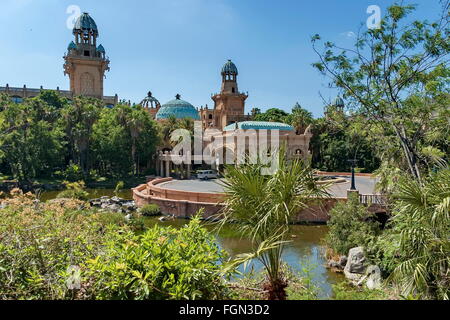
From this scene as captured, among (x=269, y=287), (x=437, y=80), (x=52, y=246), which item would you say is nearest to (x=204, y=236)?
(x=269, y=287)

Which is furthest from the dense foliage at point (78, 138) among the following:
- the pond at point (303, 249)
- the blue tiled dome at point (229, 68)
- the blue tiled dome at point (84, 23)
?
the blue tiled dome at point (229, 68)

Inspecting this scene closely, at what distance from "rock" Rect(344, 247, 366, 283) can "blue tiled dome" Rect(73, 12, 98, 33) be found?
65685 mm

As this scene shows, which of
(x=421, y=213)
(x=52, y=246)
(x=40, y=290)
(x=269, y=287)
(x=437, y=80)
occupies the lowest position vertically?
(x=269, y=287)

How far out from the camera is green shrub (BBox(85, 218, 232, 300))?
182 inches

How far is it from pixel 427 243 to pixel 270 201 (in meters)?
2.74

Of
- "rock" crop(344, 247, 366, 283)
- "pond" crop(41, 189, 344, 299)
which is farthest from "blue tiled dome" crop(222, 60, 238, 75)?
"rock" crop(344, 247, 366, 283)

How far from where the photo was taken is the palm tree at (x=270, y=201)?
6078 millimetres

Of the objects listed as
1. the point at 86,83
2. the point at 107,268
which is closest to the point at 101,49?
the point at 86,83

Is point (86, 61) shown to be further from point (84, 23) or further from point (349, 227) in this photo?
point (349, 227)

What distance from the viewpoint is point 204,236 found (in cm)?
605

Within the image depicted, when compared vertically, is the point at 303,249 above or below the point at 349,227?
below

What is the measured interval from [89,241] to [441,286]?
602 cm

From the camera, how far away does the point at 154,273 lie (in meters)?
4.69
